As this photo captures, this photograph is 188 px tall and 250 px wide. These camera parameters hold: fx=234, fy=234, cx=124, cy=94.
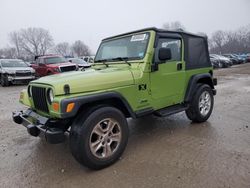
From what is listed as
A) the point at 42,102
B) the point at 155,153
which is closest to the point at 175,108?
the point at 155,153

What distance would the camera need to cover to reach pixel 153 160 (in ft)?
11.9

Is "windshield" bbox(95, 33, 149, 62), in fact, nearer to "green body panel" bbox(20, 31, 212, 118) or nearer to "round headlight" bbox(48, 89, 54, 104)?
"green body panel" bbox(20, 31, 212, 118)

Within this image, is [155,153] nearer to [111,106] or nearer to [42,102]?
[111,106]

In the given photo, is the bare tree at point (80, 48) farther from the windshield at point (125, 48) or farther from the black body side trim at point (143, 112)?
the black body side trim at point (143, 112)

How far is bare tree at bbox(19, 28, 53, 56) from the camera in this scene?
8364 centimetres

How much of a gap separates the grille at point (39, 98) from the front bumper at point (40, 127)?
0.52 feet

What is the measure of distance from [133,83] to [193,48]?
2108mm

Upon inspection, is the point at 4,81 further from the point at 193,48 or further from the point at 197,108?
the point at 197,108

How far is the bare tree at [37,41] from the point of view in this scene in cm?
8364

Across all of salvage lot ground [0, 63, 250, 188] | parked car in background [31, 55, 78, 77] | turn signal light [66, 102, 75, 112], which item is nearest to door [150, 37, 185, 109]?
salvage lot ground [0, 63, 250, 188]

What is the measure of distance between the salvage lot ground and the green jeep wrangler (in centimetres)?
32

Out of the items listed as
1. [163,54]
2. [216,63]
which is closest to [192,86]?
[163,54]

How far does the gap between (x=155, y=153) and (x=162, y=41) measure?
2048mm

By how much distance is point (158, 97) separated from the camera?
429 centimetres
